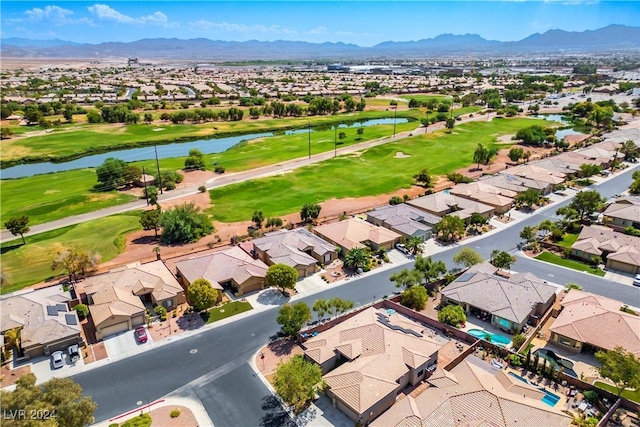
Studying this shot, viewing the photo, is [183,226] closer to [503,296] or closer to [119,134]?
[503,296]

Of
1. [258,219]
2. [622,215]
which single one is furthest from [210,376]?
[622,215]

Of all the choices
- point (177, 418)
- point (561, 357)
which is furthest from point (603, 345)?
point (177, 418)

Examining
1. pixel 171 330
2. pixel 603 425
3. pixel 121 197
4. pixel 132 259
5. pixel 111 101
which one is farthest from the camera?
pixel 111 101

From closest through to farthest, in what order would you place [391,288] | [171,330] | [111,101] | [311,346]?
[311,346] → [171,330] → [391,288] → [111,101]

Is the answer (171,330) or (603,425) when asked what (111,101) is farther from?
(603,425)

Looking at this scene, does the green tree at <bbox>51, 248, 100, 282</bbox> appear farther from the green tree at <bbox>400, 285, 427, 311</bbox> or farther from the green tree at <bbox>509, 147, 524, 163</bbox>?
the green tree at <bbox>509, 147, 524, 163</bbox>

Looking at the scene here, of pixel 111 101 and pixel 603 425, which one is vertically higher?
pixel 111 101

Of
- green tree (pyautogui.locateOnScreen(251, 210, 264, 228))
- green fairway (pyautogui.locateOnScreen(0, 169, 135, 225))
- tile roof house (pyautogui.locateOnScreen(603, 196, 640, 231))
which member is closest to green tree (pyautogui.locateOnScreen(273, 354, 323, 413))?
green tree (pyautogui.locateOnScreen(251, 210, 264, 228))
